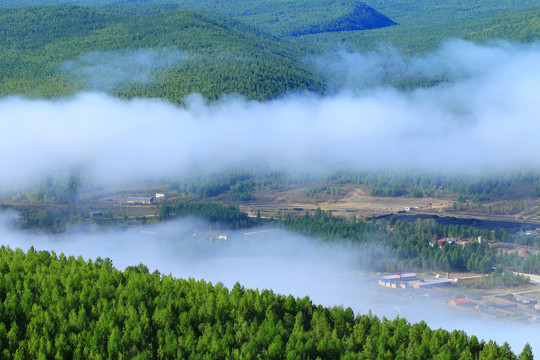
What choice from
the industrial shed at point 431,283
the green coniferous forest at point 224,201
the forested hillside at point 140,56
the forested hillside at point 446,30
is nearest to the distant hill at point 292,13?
A: the green coniferous forest at point 224,201

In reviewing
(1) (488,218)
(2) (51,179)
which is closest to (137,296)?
(1) (488,218)

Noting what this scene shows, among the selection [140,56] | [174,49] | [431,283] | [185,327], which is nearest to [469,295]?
[431,283]

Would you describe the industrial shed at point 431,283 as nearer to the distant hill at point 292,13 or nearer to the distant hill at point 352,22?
the distant hill at point 292,13

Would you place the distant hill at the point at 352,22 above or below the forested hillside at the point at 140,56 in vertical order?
above

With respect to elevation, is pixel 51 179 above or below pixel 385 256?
above

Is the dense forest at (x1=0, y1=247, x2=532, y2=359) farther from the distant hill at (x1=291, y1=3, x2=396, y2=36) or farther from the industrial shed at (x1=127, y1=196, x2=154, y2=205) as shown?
the distant hill at (x1=291, y1=3, x2=396, y2=36)

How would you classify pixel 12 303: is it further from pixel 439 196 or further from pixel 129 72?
pixel 129 72

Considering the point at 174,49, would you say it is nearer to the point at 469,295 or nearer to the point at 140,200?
the point at 140,200
